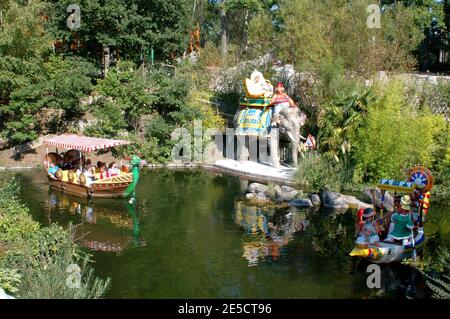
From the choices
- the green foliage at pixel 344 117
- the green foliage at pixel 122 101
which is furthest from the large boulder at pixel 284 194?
the green foliage at pixel 122 101

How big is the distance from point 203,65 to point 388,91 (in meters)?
17.3

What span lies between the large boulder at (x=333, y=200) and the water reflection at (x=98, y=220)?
259 inches

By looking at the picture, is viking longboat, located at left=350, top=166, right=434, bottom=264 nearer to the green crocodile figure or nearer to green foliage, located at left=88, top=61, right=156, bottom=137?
the green crocodile figure

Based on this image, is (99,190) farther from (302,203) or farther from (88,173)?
(302,203)

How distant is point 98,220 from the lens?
17844mm

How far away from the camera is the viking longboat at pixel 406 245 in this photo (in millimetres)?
13289

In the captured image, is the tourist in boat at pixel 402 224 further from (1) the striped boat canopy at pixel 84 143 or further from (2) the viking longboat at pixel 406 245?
(1) the striped boat canopy at pixel 84 143

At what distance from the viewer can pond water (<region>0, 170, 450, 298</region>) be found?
12.2 meters

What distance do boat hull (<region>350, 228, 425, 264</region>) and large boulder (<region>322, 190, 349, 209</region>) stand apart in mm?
5407

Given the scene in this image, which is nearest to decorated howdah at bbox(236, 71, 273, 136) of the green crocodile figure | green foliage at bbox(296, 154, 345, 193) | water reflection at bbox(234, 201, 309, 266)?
green foliage at bbox(296, 154, 345, 193)

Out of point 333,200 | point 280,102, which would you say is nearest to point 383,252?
point 333,200

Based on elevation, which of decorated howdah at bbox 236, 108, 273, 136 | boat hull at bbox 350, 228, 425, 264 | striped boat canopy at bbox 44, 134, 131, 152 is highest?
decorated howdah at bbox 236, 108, 273, 136

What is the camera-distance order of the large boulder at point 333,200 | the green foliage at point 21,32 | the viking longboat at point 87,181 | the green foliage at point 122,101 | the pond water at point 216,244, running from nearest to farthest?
the pond water at point 216,244, the large boulder at point 333,200, the viking longboat at point 87,181, the green foliage at point 21,32, the green foliage at point 122,101

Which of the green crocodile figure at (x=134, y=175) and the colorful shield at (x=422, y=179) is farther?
the green crocodile figure at (x=134, y=175)
